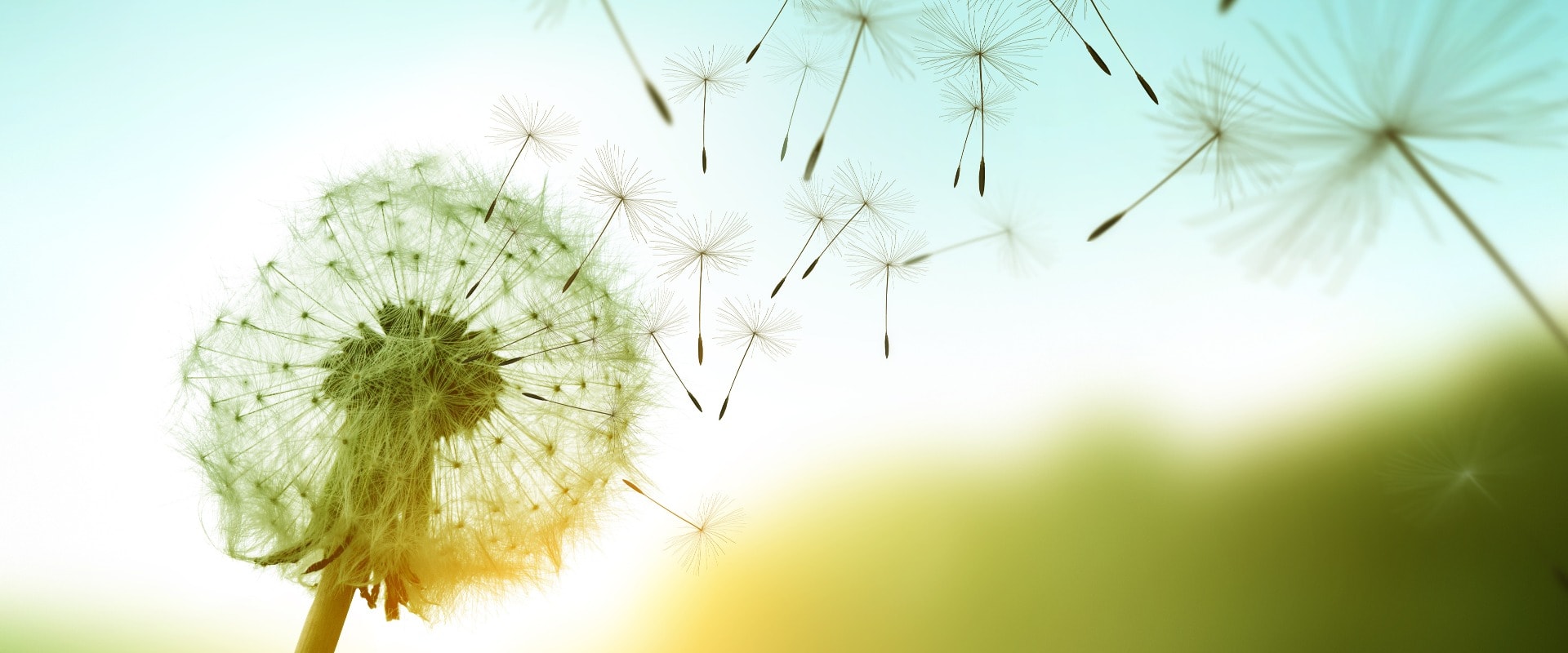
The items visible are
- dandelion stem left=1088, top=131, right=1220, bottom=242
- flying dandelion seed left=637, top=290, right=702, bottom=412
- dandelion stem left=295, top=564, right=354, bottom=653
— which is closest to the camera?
dandelion stem left=1088, top=131, right=1220, bottom=242

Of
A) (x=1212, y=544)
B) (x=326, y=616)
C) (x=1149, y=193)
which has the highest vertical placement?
(x=1212, y=544)

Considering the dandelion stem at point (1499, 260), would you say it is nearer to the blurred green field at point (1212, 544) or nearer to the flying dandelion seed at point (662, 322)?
the flying dandelion seed at point (662, 322)

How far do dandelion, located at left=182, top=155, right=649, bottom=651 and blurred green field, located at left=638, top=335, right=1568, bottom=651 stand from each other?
619 mm

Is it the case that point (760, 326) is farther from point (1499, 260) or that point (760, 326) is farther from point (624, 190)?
Result: point (1499, 260)

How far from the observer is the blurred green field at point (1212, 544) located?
94 centimetres

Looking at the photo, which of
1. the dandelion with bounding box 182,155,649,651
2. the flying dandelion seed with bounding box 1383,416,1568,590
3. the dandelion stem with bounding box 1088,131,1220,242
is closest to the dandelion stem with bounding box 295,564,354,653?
the dandelion with bounding box 182,155,649,651

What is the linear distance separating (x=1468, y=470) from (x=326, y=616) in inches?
59.0

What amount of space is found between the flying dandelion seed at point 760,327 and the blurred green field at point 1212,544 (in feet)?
2.13

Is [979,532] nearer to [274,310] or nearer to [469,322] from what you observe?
[469,322]

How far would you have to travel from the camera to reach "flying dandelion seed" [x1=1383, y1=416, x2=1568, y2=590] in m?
0.90

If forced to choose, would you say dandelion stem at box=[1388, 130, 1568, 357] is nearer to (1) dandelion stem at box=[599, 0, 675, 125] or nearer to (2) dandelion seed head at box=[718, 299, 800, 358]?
(1) dandelion stem at box=[599, 0, 675, 125]

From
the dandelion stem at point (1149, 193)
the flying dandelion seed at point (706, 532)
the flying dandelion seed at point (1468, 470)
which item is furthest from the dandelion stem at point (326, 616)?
the flying dandelion seed at point (1468, 470)

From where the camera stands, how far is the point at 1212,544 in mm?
1144

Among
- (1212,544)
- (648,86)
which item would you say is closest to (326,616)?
(648,86)
